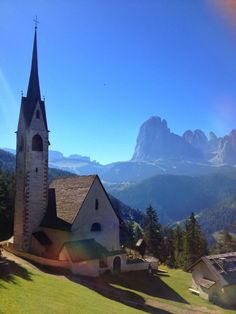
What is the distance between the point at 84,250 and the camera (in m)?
39.5

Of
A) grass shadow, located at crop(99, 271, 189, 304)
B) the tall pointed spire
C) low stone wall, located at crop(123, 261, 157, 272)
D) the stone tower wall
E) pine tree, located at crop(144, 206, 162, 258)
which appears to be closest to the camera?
grass shadow, located at crop(99, 271, 189, 304)

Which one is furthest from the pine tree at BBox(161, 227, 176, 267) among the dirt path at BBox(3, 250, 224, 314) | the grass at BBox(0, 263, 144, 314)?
the grass at BBox(0, 263, 144, 314)

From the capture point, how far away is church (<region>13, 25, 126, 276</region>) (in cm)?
4131

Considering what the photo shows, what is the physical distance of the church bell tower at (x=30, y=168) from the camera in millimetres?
44688

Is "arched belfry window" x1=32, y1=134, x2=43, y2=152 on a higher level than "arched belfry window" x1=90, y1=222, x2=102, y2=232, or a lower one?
higher

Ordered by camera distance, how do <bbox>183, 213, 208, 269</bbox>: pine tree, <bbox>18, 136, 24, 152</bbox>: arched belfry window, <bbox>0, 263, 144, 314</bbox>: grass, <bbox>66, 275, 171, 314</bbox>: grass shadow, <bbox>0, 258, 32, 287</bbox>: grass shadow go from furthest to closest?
<bbox>183, 213, 208, 269</bbox>: pine tree, <bbox>18, 136, 24, 152</bbox>: arched belfry window, <bbox>66, 275, 171, 314</bbox>: grass shadow, <bbox>0, 258, 32, 287</bbox>: grass shadow, <bbox>0, 263, 144, 314</bbox>: grass

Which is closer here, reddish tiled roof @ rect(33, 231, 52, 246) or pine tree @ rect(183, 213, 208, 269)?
reddish tiled roof @ rect(33, 231, 52, 246)

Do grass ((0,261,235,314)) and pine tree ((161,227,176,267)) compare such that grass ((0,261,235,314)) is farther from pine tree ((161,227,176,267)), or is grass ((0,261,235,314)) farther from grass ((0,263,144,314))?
pine tree ((161,227,176,267))

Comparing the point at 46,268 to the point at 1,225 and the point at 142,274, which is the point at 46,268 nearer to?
the point at 142,274

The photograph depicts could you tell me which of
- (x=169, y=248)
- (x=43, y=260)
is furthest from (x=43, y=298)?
(x=169, y=248)

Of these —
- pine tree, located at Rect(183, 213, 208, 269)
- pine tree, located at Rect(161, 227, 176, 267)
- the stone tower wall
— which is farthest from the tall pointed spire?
pine tree, located at Rect(161, 227, 176, 267)

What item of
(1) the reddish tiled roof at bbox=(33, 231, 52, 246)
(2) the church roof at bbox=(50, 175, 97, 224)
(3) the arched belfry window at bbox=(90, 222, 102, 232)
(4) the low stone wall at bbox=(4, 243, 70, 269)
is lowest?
(4) the low stone wall at bbox=(4, 243, 70, 269)

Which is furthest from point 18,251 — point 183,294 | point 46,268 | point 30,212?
point 183,294

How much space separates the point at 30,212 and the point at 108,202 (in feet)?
30.7
